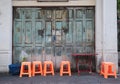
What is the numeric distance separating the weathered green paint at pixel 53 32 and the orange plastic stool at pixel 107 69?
139 centimetres

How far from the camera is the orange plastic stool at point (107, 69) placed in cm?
1423

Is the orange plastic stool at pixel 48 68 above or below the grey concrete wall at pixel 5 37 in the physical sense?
below

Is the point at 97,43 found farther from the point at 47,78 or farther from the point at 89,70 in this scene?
the point at 47,78

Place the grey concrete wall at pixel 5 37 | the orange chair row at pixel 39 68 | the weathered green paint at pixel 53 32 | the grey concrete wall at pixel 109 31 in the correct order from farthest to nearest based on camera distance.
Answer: the weathered green paint at pixel 53 32
the grey concrete wall at pixel 5 37
the grey concrete wall at pixel 109 31
the orange chair row at pixel 39 68

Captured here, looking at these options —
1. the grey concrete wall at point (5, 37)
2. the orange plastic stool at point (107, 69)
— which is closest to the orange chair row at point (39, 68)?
the grey concrete wall at point (5, 37)

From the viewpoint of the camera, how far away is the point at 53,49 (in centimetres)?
1573

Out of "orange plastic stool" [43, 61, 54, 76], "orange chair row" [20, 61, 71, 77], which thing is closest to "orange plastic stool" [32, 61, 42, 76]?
"orange chair row" [20, 61, 71, 77]

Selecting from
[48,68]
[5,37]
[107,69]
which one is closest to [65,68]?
[48,68]

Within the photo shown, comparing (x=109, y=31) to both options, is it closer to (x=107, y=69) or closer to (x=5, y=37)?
(x=107, y=69)

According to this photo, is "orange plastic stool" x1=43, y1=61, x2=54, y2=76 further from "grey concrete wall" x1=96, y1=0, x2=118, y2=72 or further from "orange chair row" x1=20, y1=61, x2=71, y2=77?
"grey concrete wall" x1=96, y1=0, x2=118, y2=72

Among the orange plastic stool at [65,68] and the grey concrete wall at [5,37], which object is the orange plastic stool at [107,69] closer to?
the orange plastic stool at [65,68]

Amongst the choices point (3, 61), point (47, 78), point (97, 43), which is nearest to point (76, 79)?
point (47, 78)

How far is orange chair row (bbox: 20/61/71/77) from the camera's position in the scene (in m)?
14.6

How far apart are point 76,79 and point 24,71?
252cm
